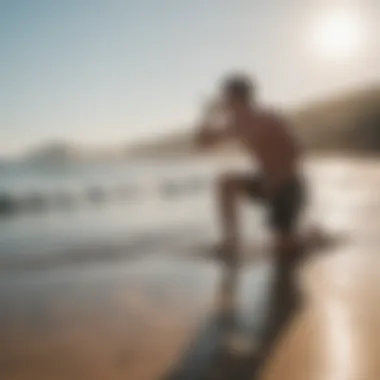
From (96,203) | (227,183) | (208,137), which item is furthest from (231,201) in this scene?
(96,203)

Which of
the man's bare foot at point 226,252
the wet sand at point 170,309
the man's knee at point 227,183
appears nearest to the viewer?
the wet sand at point 170,309

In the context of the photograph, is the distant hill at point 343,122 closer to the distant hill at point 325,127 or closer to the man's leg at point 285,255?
the distant hill at point 325,127

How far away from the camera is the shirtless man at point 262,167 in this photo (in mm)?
1518

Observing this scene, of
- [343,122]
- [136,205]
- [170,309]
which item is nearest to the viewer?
[170,309]

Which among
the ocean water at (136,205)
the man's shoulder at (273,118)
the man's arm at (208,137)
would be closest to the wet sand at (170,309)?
the ocean water at (136,205)

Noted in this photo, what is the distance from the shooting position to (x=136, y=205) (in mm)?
1702

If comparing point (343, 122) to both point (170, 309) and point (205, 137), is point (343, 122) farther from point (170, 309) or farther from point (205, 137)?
point (170, 309)

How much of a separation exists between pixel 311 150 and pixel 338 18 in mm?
368

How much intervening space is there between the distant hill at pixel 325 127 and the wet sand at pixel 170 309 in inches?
3.0

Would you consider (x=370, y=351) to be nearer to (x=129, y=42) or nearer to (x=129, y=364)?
(x=129, y=364)

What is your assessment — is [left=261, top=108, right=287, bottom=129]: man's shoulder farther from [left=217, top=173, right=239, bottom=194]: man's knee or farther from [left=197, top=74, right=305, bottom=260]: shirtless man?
[left=217, top=173, right=239, bottom=194]: man's knee

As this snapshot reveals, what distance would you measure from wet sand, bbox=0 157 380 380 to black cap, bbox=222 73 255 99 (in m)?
0.28

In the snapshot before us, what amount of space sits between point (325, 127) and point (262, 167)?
193 millimetres

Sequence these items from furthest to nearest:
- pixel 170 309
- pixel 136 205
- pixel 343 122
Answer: pixel 136 205 < pixel 343 122 < pixel 170 309
